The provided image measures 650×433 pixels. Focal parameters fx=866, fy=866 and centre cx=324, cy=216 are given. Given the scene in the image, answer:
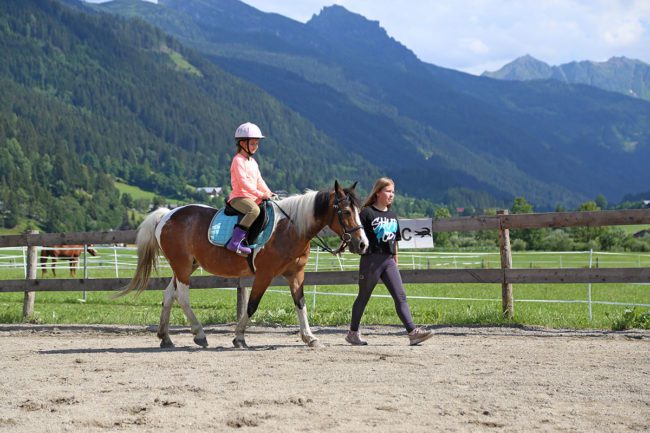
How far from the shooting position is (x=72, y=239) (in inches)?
577

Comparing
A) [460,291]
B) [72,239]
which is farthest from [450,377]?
[460,291]

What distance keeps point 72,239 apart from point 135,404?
8.10 meters

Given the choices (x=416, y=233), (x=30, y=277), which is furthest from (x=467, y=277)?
(x=30, y=277)

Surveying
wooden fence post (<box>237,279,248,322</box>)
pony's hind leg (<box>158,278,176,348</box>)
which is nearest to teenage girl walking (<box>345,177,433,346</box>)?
pony's hind leg (<box>158,278,176,348</box>)

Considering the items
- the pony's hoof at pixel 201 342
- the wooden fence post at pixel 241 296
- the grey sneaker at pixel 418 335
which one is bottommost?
the pony's hoof at pixel 201 342

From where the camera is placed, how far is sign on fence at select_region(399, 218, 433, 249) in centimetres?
1323

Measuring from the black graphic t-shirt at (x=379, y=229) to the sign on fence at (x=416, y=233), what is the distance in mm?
2595

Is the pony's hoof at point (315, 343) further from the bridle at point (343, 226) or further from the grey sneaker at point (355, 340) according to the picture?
the bridle at point (343, 226)

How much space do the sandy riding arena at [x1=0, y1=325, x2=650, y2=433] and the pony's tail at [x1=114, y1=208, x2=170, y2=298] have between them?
0.85 m

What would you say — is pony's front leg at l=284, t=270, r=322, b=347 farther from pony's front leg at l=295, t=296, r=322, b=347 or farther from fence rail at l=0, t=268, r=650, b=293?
fence rail at l=0, t=268, r=650, b=293

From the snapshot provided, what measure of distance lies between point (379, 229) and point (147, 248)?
332 centimetres

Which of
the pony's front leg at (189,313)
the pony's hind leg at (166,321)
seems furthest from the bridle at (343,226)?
the pony's hind leg at (166,321)

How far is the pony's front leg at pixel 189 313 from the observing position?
1090cm

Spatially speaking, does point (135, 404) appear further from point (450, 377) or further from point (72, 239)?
point (72, 239)
